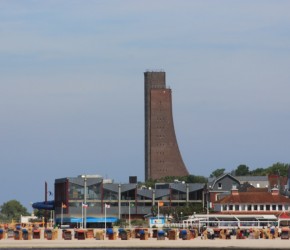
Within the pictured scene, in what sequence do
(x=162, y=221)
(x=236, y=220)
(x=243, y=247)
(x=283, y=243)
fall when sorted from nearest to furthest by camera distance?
1. (x=243, y=247)
2. (x=283, y=243)
3. (x=236, y=220)
4. (x=162, y=221)

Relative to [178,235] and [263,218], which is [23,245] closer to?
[178,235]

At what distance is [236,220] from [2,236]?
5228 centimetres

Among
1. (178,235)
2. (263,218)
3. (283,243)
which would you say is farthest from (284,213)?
(283,243)

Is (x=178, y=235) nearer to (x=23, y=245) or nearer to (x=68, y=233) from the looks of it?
(x=68, y=233)

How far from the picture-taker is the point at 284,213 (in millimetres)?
191875

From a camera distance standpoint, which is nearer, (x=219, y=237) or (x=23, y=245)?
(x=23, y=245)

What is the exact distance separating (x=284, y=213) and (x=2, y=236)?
6954 centimetres

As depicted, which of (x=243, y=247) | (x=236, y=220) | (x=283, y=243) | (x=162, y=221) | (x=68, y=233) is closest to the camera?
(x=243, y=247)

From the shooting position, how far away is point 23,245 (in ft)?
366

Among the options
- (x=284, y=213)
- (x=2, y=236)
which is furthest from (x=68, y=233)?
(x=284, y=213)

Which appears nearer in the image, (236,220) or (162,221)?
(236,220)

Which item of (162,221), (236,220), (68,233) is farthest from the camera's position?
(162,221)

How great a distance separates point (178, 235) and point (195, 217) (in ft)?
148

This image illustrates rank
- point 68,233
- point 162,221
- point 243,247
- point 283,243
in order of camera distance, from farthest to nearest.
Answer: point 162,221 < point 68,233 < point 283,243 < point 243,247
